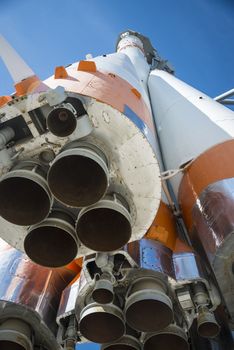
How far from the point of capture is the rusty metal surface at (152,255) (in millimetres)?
3807

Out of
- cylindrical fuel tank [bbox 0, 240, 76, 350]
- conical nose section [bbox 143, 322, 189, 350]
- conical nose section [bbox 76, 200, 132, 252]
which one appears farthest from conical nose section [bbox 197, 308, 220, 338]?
cylindrical fuel tank [bbox 0, 240, 76, 350]

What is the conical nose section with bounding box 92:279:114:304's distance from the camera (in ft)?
11.5

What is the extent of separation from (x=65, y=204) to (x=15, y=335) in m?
1.71

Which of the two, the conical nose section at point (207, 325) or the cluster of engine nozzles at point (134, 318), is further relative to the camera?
the conical nose section at point (207, 325)

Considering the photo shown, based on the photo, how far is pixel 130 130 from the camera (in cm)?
341

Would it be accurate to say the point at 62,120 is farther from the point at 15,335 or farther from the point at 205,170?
the point at 15,335

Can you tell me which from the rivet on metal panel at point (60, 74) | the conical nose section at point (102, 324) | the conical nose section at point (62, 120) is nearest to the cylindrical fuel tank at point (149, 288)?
the conical nose section at point (102, 324)

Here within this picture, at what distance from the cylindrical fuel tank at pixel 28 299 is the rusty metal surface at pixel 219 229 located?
6.20 ft

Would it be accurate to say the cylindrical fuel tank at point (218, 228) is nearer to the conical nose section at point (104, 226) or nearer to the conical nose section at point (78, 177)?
the conical nose section at point (104, 226)

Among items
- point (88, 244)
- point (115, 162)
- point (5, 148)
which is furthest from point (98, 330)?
point (5, 148)

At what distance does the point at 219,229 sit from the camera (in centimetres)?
383

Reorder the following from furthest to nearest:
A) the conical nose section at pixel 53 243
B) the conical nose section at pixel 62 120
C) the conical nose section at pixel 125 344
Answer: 1. the conical nose section at pixel 125 344
2. the conical nose section at pixel 53 243
3. the conical nose section at pixel 62 120

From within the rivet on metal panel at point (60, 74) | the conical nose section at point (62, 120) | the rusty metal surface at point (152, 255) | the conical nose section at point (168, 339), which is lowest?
the conical nose section at point (168, 339)

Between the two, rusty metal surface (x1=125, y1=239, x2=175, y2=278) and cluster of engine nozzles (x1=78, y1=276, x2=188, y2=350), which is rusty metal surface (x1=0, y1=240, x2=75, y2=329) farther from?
rusty metal surface (x1=125, y1=239, x2=175, y2=278)
